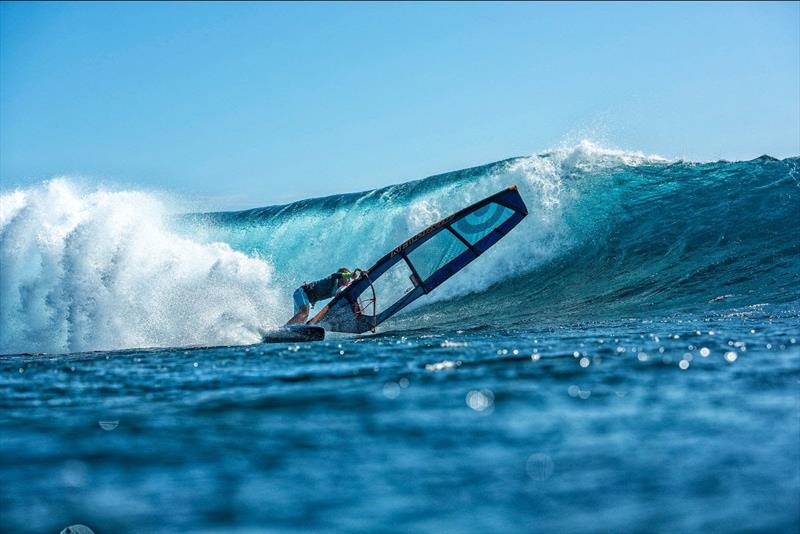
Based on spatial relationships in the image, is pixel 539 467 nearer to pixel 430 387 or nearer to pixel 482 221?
pixel 430 387

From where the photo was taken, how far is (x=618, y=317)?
16.6 meters

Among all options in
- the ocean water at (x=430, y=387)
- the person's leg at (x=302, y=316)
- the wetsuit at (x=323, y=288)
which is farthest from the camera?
the wetsuit at (x=323, y=288)

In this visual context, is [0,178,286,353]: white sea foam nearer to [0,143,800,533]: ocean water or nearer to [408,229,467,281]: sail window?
[0,143,800,533]: ocean water

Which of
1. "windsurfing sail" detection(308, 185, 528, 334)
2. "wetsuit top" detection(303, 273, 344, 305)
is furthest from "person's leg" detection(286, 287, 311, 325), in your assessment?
"wetsuit top" detection(303, 273, 344, 305)

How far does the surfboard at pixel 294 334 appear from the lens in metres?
16.2

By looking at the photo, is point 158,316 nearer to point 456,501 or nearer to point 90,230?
point 90,230

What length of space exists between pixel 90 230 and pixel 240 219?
61.8ft

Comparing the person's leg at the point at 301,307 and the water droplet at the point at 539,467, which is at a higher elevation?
the person's leg at the point at 301,307

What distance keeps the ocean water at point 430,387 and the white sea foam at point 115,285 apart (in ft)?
0.20

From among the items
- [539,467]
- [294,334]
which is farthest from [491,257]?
[539,467]

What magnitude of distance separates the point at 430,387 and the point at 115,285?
12735 millimetres

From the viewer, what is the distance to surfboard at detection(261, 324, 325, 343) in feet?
53.1

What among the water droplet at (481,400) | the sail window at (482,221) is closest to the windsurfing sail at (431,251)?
the sail window at (482,221)

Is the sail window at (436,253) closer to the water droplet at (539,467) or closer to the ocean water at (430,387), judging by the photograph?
the ocean water at (430,387)
